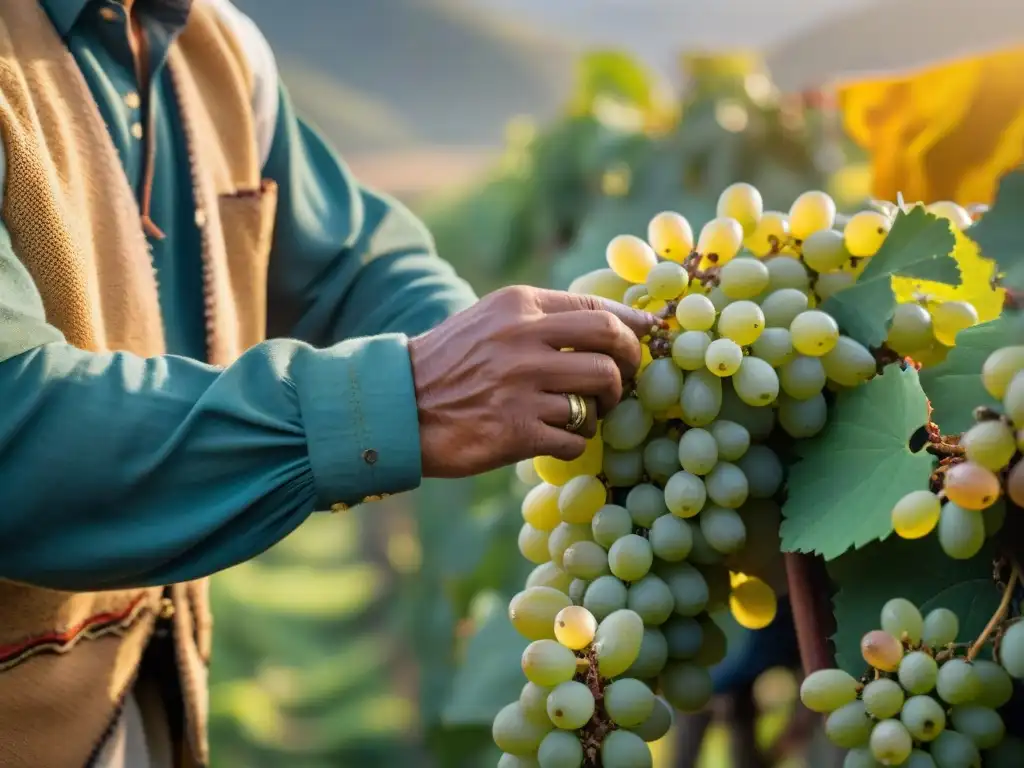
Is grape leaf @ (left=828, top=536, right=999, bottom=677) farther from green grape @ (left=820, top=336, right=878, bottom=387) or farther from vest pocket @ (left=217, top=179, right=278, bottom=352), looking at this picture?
vest pocket @ (left=217, top=179, right=278, bottom=352)

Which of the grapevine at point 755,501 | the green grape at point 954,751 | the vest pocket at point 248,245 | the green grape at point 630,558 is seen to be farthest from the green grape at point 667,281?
the vest pocket at point 248,245

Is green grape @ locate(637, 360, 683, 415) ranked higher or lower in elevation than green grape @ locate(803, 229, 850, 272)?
lower

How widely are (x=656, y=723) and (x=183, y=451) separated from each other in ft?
0.77

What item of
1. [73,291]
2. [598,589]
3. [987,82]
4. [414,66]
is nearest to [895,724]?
[598,589]

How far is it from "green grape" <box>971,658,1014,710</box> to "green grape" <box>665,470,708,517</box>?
120 millimetres

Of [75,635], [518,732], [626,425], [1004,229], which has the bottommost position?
[75,635]

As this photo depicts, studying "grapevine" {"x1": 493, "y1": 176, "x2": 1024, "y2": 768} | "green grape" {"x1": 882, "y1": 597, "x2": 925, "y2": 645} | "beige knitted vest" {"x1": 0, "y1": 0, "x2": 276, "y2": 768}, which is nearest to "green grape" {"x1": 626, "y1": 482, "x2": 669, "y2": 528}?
"grapevine" {"x1": 493, "y1": 176, "x2": 1024, "y2": 768}

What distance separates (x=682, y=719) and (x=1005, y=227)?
2.63 feet

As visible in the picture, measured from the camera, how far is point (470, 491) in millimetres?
1682

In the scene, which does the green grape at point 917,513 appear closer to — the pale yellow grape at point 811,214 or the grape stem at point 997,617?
the grape stem at point 997,617

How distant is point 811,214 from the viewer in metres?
0.51

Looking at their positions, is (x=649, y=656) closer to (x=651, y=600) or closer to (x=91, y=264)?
(x=651, y=600)

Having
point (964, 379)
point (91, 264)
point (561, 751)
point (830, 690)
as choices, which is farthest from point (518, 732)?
point (91, 264)

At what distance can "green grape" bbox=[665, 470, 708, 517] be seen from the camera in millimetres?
469
